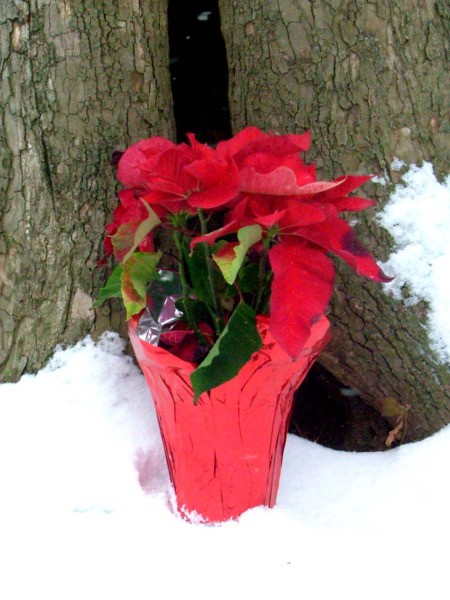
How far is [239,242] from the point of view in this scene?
1068 millimetres

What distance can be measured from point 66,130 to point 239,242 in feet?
1.95

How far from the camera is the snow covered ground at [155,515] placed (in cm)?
115

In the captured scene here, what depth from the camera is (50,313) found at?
1.53m

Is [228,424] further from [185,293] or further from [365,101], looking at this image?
[365,101]

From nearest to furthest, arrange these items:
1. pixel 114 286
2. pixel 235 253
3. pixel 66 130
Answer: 1. pixel 235 253
2. pixel 114 286
3. pixel 66 130

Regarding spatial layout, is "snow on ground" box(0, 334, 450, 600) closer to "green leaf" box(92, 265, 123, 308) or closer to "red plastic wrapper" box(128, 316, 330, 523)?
"red plastic wrapper" box(128, 316, 330, 523)

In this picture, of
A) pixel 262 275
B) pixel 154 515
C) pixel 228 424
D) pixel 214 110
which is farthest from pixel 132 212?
pixel 214 110

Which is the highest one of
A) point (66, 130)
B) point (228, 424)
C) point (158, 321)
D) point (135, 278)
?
point (66, 130)

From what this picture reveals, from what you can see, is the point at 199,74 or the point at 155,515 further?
the point at 199,74

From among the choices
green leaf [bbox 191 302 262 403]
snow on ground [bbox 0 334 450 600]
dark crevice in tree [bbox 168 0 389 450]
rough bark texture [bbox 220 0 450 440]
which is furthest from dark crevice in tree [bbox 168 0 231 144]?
green leaf [bbox 191 302 262 403]

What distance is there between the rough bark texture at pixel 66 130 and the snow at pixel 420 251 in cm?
55

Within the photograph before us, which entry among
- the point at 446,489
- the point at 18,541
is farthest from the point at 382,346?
the point at 18,541

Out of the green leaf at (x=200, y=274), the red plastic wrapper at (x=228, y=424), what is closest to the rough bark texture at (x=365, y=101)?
the red plastic wrapper at (x=228, y=424)

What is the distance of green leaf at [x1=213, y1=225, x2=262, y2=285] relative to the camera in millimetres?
1014
